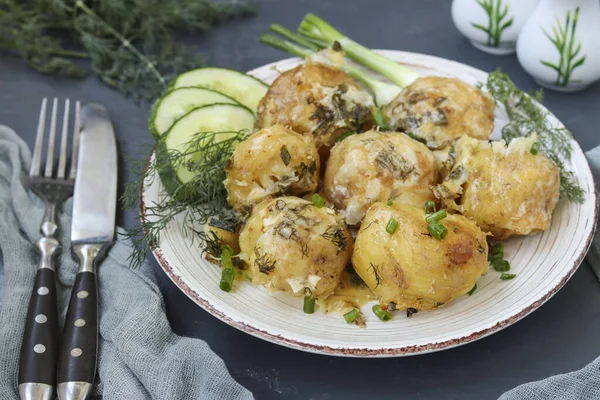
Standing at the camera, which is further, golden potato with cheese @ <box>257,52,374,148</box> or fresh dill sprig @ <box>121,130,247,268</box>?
golden potato with cheese @ <box>257,52,374,148</box>

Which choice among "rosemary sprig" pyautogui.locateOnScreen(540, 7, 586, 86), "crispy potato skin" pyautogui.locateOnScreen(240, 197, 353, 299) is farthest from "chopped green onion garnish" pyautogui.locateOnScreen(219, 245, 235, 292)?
"rosemary sprig" pyautogui.locateOnScreen(540, 7, 586, 86)

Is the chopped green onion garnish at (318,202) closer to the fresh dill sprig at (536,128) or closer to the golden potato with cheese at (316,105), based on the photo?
the golden potato with cheese at (316,105)

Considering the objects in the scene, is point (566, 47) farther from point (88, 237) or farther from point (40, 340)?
point (40, 340)

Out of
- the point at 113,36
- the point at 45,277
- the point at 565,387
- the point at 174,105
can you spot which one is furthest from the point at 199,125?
the point at 565,387

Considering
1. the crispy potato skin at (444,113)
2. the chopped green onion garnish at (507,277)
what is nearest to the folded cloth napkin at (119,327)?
the chopped green onion garnish at (507,277)

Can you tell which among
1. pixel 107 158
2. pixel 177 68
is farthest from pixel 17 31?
pixel 107 158

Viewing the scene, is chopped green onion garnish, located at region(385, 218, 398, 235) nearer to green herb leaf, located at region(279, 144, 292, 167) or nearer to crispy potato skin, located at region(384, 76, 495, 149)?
green herb leaf, located at region(279, 144, 292, 167)

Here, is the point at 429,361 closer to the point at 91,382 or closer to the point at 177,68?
the point at 91,382
